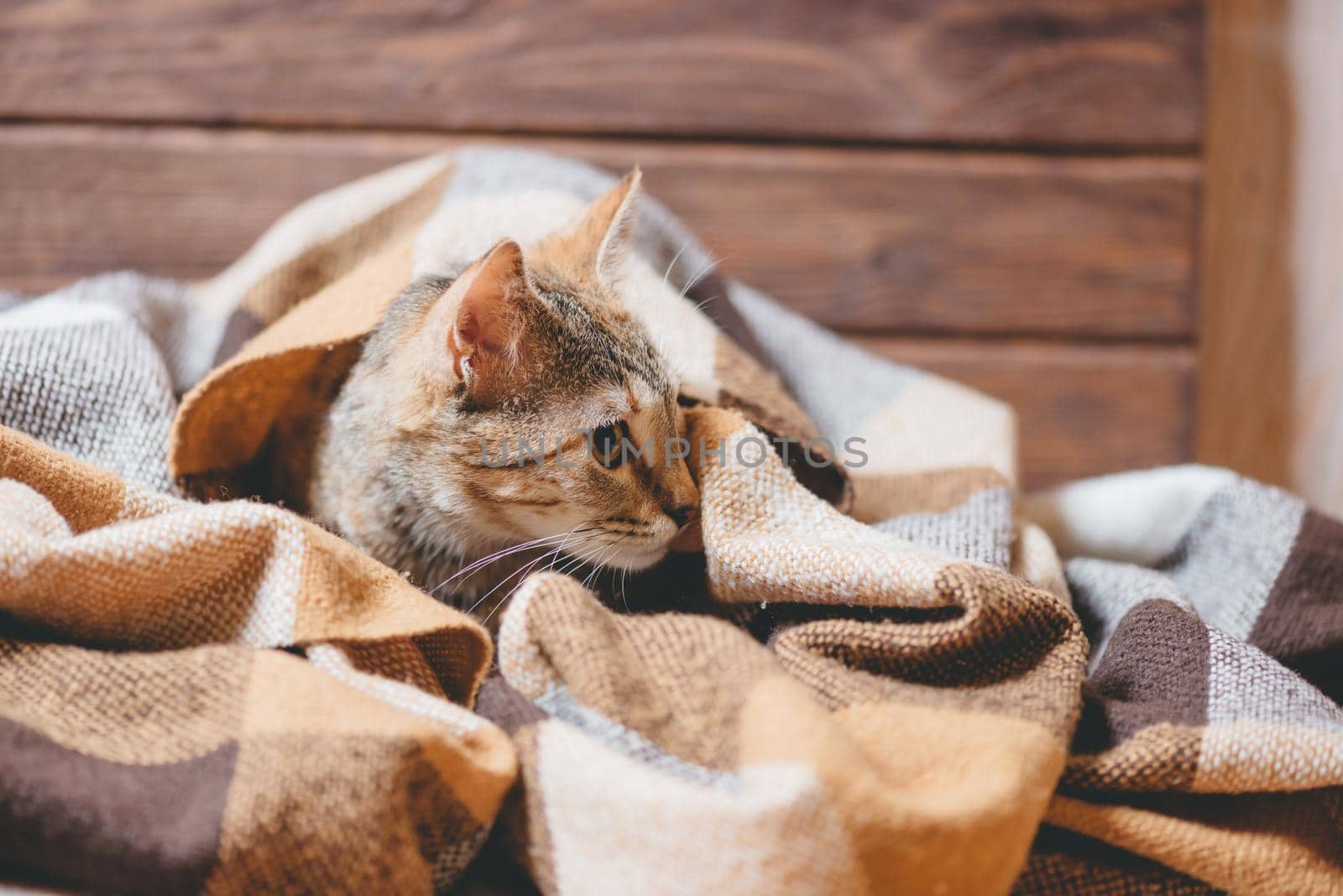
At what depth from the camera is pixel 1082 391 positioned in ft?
4.75

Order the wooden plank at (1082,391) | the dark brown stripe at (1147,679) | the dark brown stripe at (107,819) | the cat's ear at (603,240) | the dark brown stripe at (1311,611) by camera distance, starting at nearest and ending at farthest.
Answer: the dark brown stripe at (107,819), the dark brown stripe at (1147,679), the dark brown stripe at (1311,611), the cat's ear at (603,240), the wooden plank at (1082,391)

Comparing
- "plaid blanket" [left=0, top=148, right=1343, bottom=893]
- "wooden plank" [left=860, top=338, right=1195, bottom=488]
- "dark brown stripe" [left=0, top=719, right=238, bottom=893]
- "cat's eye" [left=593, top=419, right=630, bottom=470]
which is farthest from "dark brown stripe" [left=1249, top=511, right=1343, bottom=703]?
"dark brown stripe" [left=0, top=719, right=238, bottom=893]

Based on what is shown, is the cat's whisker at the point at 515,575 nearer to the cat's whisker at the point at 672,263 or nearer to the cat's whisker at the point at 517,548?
the cat's whisker at the point at 517,548

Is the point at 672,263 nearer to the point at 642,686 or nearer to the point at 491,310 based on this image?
the point at 491,310

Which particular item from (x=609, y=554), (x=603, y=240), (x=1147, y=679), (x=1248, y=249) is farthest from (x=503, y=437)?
(x=1248, y=249)

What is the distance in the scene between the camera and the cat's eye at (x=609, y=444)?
91 cm

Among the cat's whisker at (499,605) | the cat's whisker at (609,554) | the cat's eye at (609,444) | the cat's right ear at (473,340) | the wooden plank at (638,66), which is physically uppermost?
the wooden plank at (638,66)

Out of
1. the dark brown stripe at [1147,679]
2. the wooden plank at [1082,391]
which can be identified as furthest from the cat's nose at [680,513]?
the wooden plank at [1082,391]

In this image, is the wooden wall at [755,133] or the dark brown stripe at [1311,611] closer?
the dark brown stripe at [1311,611]

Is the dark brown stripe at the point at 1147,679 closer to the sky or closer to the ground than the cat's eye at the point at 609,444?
closer to the ground

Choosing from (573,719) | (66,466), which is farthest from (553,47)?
(573,719)

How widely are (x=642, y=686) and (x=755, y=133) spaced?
943 millimetres

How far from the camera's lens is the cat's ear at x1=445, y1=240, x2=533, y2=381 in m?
0.78

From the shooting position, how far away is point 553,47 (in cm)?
132
